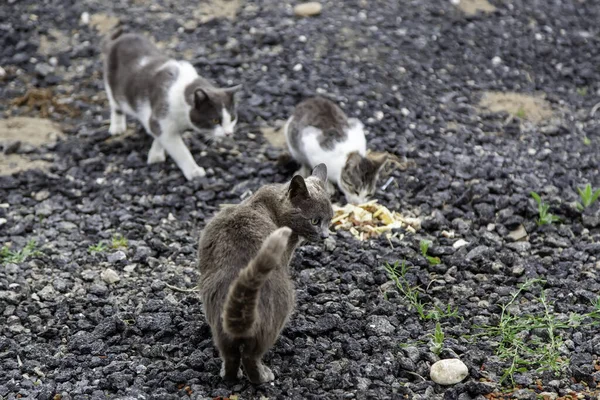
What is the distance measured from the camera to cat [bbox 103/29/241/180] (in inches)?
280

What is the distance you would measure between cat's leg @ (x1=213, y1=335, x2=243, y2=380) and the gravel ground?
0.07 m

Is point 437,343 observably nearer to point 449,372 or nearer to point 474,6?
point 449,372

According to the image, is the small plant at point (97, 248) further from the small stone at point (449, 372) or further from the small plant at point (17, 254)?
the small stone at point (449, 372)

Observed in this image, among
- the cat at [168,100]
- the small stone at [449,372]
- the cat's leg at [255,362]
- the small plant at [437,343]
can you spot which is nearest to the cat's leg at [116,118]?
the cat at [168,100]

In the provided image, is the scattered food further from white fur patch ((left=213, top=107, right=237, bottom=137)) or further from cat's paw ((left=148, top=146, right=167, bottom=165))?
cat's paw ((left=148, top=146, right=167, bottom=165))

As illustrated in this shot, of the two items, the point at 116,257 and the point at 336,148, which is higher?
the point at 336,148

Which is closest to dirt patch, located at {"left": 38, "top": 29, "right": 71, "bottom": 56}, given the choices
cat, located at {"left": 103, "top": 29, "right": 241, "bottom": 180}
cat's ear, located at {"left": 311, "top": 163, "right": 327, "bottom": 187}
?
cat, located at {"left": 103, "top": 29, "right": 241, "bottom": 180}

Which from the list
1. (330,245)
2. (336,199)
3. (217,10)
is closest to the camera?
(330,245)

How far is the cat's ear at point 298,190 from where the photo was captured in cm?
487

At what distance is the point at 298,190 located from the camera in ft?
16.2

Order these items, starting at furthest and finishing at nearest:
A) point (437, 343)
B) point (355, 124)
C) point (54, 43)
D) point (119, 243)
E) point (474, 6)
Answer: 1. point (474, 6)
2. point (54, 43)
3. point (355, 124)
4. point (119, 243)
5. point (437, 343)

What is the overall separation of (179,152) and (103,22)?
134 inches

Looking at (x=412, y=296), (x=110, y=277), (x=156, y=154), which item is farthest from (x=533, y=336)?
(x=156, y=154)

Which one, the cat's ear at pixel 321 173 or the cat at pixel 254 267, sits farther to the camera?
the cat's ear at pixel 321 173
